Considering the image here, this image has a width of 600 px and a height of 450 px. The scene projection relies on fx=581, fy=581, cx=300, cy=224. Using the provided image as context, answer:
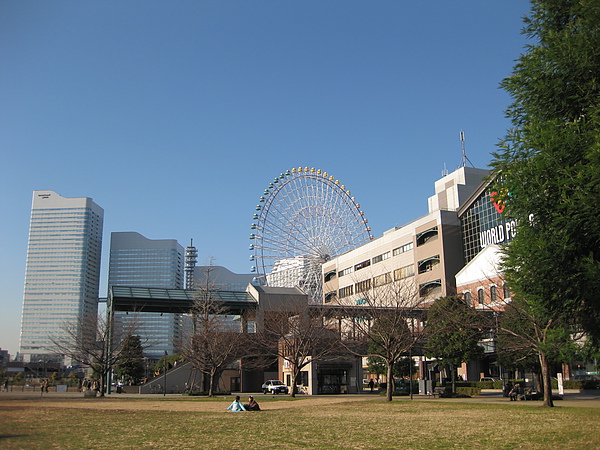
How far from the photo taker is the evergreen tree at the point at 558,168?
1538cm

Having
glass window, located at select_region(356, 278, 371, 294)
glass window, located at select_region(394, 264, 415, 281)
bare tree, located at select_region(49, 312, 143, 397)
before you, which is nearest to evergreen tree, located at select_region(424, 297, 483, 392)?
bare tree, located at select_region(49, 312, 143, 397)

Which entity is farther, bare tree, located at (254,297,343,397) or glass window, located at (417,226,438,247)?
glass window, located at (417,226,438,247)

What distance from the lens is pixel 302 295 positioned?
7200 centimetres

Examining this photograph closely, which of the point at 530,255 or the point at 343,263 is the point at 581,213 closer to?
the point at 530,255

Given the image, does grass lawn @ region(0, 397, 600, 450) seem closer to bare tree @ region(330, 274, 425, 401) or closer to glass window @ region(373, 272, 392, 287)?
bare tree @ region(330, 274, 425, 401)

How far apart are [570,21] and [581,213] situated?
679 centimetres

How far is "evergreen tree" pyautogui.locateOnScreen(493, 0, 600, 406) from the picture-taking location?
50.5ft

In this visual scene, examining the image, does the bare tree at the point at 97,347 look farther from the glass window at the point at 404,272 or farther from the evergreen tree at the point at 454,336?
the glass window at the point at 404,272

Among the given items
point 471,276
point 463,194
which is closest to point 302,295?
point 471,276

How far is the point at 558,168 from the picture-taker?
52.0 ft

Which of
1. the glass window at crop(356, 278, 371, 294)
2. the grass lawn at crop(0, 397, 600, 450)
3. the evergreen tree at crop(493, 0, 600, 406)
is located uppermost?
the glass window at crop(356, 278, 371, 294)

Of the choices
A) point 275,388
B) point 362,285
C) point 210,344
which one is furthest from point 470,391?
point 362,285

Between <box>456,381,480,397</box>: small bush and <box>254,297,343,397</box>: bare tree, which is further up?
<box>254,297,343,397</box>: bare tree

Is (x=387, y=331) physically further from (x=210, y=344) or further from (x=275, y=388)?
(x=275, y=388)
